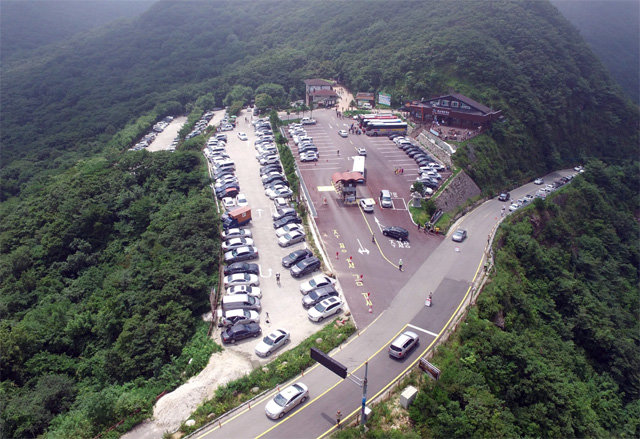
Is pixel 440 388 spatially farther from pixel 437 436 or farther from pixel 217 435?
pixel 217 435

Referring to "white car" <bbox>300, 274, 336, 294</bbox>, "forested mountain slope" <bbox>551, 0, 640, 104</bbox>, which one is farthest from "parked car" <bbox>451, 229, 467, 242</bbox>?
"forested mountain slope" <bbox>551, 0, 640, 104</bbox>

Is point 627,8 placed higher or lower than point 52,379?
higher

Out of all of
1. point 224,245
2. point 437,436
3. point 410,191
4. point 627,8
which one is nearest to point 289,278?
point 224,245

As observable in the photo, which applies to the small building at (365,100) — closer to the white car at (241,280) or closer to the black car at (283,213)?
the black car at (283,213)

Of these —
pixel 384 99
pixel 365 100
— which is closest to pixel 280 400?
pixel 384 99

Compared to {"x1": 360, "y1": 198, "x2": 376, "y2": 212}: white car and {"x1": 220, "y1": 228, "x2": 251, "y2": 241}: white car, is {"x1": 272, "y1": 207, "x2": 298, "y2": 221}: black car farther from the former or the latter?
{"x1": 360, "y1": 198, "x2": 376, "y2": 212}: white car

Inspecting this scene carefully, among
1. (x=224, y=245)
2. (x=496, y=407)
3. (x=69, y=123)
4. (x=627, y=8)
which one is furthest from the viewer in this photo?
(x=627, y=8)
